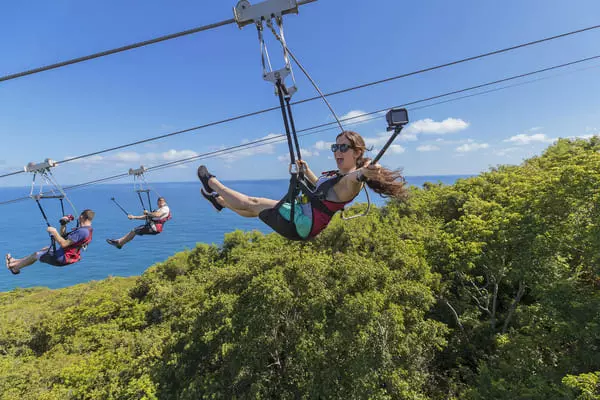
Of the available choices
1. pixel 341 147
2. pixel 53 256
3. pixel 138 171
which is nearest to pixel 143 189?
pixel 138 171

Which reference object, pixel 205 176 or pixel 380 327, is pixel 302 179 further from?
pixel 380 327

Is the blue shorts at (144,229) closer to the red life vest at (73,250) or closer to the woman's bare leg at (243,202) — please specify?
the red life vest at (73,250)

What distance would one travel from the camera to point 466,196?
645 inches

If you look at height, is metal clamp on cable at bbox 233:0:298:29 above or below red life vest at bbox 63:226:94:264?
above

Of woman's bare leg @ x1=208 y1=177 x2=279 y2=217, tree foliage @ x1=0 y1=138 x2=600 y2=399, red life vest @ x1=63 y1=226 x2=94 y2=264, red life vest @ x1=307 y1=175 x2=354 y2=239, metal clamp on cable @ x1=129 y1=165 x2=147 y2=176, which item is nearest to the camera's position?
red life vest @ x1=307 y1=175 x2=354 y2=239

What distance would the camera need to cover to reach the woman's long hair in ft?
8.29

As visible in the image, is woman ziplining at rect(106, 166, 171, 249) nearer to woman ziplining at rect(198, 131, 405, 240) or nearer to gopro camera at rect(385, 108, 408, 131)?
woman ziplining at rect(198, 131, 405, 240)

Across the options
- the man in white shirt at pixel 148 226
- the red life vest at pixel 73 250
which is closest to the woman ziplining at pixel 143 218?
the man in white shirt at pixel 148 226

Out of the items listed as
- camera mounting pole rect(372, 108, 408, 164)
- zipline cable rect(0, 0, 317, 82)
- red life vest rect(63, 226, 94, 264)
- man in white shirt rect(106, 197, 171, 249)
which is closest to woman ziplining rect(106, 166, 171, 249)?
man in white shirt rect(106, 197, 171, 249)

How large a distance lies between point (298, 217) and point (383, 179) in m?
0.97

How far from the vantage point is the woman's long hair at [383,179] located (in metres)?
2.53

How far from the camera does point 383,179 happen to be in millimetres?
2467

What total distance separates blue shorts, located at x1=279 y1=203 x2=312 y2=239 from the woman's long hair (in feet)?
2.47

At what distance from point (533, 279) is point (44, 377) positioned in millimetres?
17766
